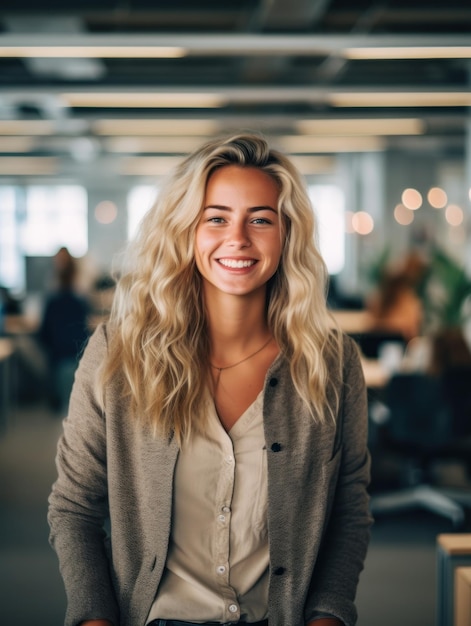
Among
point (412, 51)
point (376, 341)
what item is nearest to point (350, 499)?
point (412, 51)

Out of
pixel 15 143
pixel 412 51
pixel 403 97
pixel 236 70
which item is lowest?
pixel 412 51

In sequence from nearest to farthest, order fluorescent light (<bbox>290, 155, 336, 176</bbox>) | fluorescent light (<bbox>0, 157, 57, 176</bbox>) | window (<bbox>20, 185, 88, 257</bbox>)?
fluorescent light (<bbox>0, 157, 57, 176</bbox>) → fluorescent light (<bbox>290, 155, 336, 176</bbox>) → window (<bbox>20, 185, 88, 257</bbox>)

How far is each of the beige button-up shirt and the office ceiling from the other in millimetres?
1312

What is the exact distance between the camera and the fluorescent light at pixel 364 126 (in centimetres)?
858

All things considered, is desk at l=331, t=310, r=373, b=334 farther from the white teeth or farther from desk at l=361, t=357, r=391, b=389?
the white teeth

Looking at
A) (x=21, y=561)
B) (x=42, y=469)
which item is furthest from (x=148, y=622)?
(x=42, y=469)

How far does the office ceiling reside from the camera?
190 inches

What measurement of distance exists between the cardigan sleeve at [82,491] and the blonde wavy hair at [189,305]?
5 centimetres

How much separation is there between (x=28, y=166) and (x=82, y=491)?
1728cm

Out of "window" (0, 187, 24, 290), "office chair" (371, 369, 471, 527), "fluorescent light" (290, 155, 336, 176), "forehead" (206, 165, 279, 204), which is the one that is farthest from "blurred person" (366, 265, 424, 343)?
"window" (0, 187, 24, 290)

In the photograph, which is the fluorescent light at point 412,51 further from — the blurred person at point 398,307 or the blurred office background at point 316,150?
the blurred person at point 398,307

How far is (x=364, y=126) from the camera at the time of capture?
906 centimetres

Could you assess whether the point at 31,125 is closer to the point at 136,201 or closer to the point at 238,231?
the point at 238,231

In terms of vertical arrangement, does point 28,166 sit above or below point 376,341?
above
